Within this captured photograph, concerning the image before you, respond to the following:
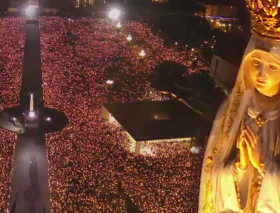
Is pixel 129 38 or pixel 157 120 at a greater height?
pixel 157 120

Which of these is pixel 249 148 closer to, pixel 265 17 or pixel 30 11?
pixel 265 17

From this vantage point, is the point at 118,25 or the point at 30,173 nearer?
the point at 30,173

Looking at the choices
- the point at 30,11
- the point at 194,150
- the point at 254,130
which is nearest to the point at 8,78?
the point at 194,150

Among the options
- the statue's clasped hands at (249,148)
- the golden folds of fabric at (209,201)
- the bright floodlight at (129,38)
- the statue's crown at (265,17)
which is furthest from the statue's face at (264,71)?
the bright floodlight at (129,38)

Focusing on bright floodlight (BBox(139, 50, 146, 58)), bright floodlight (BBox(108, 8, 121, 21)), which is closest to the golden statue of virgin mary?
bright floodlight (BBox(139, 50, 146, 58))

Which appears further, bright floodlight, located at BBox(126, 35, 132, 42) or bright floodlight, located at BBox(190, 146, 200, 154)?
bright floodlight, located at BBox(126, 35, 132, 42)

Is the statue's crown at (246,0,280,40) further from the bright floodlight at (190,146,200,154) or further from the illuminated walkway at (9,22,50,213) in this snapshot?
the bright floodlight at (190,146,200,154)

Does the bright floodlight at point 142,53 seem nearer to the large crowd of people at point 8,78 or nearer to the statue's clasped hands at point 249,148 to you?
the large crowd of people at point 8,78
